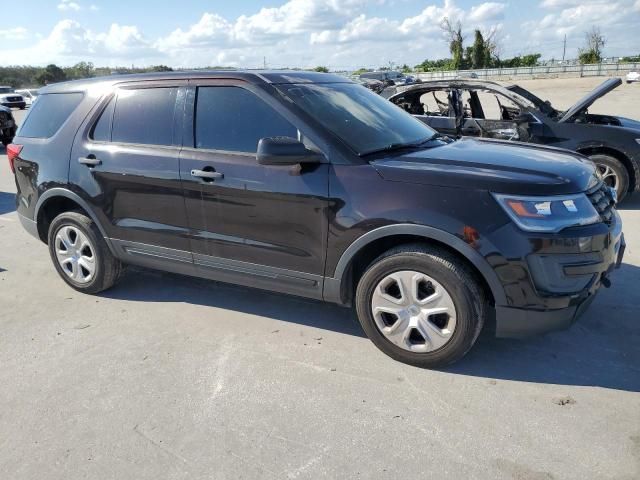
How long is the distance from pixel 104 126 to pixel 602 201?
361 cm

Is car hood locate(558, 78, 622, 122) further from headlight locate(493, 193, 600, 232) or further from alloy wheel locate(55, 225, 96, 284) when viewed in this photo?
alloy wheel locate(55, 225, 96, 284)

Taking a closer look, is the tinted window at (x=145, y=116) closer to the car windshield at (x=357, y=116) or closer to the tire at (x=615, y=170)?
the car windshield at (x=357, y=116)

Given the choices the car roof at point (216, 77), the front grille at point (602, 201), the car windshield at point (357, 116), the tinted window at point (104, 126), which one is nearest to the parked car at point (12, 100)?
the car roof at point (216, 77)

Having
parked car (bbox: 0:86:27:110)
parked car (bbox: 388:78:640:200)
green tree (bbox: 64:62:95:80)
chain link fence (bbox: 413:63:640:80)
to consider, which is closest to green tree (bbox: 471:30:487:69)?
chain link fence (bbox: 413:63:640:80)

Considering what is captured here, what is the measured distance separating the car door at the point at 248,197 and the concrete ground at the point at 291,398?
495 mm

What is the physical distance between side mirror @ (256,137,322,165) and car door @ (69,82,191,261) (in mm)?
885

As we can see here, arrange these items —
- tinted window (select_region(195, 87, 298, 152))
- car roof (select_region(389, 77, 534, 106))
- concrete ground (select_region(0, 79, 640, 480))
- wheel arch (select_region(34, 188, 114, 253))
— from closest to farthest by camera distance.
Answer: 1. concrete ground (select_region(0, 79, 640, 480))
2. tinted window (select_region(195, 87, 298, 152))
3. wheel arch (select_region(34, 188, 114, 253))
4. car roof (select_region(389, 77, 534, 106))

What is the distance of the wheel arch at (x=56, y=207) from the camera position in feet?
14.4

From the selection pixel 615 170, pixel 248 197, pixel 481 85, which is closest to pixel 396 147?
pixel 248 197

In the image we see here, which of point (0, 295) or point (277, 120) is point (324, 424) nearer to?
point (277, 120)

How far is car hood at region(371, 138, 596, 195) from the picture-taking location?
9.93 ft

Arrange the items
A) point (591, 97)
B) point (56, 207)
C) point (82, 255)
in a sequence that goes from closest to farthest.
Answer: point (82, 255) < point (56, 207) < point (591, 97)

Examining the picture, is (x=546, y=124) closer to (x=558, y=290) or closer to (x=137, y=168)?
(x=558, y=290)

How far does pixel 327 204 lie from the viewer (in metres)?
3.36
